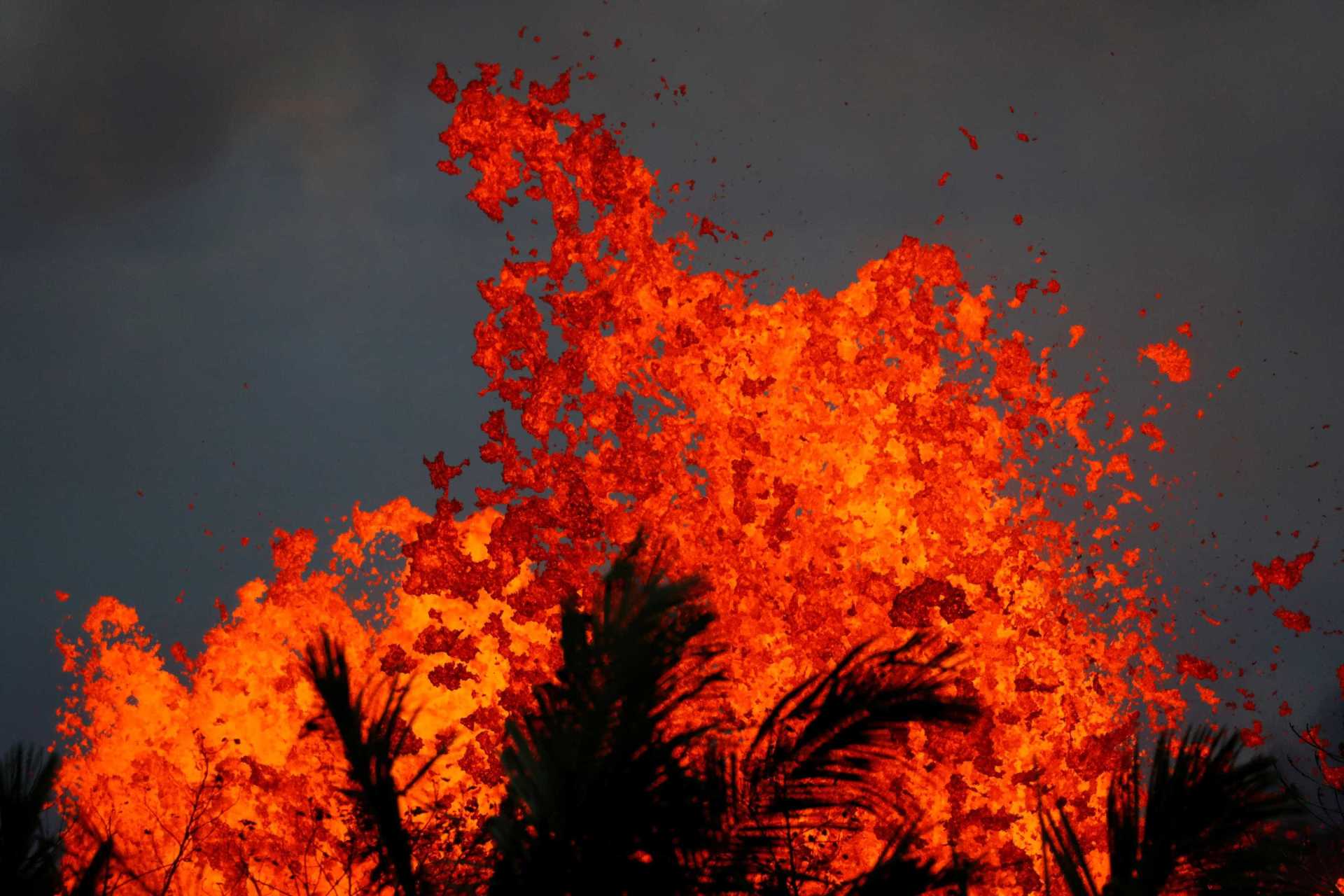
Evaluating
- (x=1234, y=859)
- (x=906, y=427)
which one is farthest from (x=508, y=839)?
(x=906, y=427)

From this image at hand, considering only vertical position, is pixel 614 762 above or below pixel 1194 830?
above

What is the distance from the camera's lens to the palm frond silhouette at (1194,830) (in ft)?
12.9

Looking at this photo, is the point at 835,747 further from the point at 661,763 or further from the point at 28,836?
the point at 28,836

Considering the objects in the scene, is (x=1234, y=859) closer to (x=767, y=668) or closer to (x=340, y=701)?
(x=340, y=701)

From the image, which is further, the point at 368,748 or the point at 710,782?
the point at 368,748

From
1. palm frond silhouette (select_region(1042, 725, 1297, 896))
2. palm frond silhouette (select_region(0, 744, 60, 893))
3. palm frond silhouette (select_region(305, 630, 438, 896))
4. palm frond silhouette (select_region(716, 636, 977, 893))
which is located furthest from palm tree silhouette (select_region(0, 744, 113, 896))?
palm frond silhouette (select_region(1042, 725, 1297, 896))

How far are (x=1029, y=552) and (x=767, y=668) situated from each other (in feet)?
17.4

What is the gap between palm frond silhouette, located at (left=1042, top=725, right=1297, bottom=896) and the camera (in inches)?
154

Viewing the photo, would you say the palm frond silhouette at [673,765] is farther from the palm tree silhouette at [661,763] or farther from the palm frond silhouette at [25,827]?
the palm frond silhouette at [25,827]

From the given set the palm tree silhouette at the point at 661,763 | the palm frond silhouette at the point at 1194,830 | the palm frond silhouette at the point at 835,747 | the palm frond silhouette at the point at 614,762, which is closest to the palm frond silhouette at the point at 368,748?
the palm tree silhouette at the point at 661,763

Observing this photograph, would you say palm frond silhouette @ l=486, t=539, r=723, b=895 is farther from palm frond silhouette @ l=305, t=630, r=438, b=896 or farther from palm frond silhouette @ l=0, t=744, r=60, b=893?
palm frond silhouette @ l=0, t=744, r=60, b=893

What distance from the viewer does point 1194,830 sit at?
396cm

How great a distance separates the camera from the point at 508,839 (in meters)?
4.31

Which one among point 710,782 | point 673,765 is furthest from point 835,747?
point 673,765
